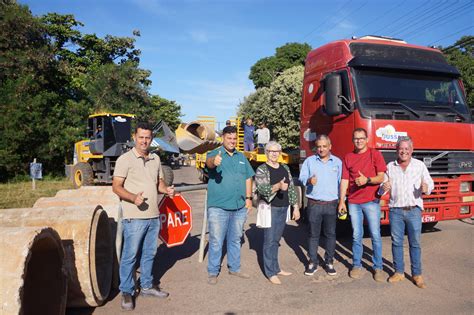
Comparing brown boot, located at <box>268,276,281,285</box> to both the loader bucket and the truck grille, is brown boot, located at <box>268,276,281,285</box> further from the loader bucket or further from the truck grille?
the truck grille

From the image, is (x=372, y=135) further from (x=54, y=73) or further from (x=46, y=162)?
(x=54, y=73)

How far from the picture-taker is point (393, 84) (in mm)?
6199

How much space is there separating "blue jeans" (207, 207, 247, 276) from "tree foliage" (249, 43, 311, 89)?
36859mm

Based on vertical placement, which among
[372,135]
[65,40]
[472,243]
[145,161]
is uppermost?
[65,40]

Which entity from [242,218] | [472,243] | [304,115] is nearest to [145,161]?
[242,218]

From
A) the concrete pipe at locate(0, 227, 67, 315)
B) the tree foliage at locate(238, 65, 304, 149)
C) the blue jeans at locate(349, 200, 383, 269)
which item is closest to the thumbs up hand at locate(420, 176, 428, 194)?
the blue jeans at locate(349, 200, 383, 269)

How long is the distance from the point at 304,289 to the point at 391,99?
3304mm

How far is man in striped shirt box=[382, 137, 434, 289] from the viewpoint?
4633 millimetres

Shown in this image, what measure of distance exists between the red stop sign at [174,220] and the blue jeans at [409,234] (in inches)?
106

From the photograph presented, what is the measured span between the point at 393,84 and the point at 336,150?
4.51 ft

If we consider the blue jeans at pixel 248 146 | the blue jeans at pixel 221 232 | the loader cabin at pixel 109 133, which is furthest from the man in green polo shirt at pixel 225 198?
the loader cabin at pixel 109 133

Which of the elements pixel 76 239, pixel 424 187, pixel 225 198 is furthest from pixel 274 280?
pixel 76 239

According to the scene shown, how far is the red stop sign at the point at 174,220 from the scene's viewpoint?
5.04 m

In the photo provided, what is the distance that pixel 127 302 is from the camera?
13.0 feet
